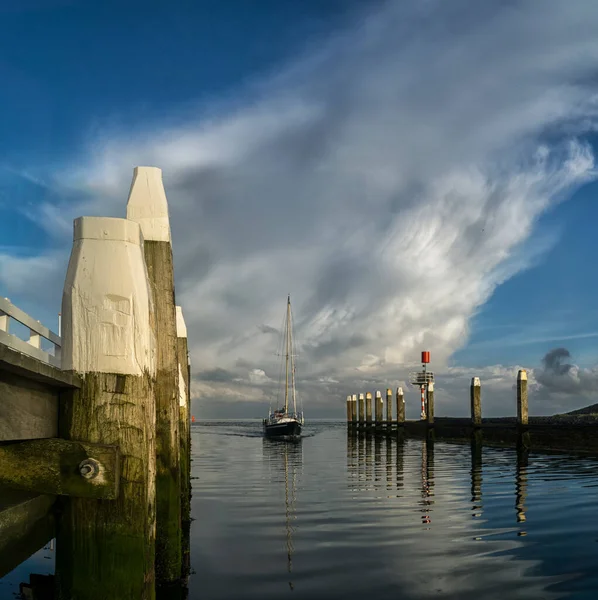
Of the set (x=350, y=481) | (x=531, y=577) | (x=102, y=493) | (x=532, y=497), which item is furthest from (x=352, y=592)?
(x=350, y=481)

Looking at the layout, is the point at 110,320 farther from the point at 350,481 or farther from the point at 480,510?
the point at 350,481

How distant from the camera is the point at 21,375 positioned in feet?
10.4

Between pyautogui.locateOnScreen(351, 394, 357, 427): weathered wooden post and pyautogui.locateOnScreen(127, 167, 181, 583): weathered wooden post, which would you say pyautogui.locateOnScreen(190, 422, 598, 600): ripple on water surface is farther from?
pyautogui.locateOnScreen(351, 394, 357, 427): weathered wooden post

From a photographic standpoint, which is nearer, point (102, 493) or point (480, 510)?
point (102, 493)

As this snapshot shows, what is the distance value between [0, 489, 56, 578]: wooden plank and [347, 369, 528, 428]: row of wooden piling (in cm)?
2534

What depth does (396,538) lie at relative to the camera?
8.76 meters

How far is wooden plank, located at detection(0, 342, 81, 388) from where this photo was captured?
2.85 m

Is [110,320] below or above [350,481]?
above

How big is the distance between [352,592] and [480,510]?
538 centimetres

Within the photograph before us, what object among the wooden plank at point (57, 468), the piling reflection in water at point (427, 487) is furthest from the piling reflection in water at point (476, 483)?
the wooden plank at point (57, 468)

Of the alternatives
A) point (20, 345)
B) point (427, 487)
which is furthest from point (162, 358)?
point (427, 487)

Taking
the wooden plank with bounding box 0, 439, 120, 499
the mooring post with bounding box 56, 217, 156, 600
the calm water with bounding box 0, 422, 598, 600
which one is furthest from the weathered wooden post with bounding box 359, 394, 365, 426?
the wooden plank with bounding box 0, 439, 120, 499

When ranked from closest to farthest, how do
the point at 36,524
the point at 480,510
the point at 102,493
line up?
the point at 102,493
the point at 36,524
the point at 480,510

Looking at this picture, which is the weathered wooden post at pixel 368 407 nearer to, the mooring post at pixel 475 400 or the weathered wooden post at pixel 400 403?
the weathered wooden post at pixel 400 403
